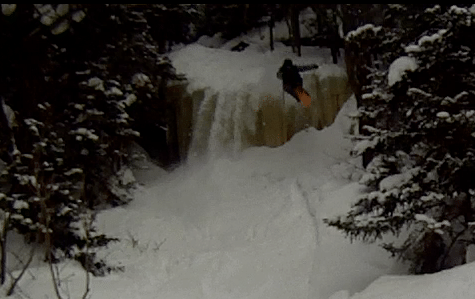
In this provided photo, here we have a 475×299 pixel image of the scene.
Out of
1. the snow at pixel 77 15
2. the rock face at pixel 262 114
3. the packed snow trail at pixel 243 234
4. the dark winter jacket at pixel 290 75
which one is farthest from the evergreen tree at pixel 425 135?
the rock face at pixel 262 114

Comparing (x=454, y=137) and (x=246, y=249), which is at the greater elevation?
(x=454, y=137)

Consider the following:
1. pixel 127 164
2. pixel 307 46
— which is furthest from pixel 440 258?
pixel 307 46

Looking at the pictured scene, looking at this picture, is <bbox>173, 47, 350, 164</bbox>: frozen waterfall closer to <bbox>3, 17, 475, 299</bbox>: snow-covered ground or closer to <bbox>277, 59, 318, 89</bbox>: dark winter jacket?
<bbox>3, 17, 475, 299</bbox>: snow-covered ground

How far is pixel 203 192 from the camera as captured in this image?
10562mm

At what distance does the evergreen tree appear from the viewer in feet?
16.5

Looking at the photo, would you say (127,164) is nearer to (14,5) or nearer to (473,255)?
(473,255)

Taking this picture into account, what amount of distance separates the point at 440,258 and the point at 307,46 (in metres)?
8.59

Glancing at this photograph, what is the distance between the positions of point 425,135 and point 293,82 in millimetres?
5779

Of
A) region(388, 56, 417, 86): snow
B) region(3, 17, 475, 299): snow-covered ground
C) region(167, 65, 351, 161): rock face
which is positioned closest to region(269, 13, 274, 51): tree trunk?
region(3, 17, 475, 299): snow-covered ground

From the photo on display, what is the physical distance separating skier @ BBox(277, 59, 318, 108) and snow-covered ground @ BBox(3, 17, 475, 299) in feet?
2.37

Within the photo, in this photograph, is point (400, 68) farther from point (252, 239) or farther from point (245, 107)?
point (245, 107)

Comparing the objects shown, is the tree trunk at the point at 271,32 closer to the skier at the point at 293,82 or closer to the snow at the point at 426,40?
the skier at the point at 293,82

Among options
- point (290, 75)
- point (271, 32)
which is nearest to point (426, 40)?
point (290, 75)

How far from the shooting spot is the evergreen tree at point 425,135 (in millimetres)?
5027
